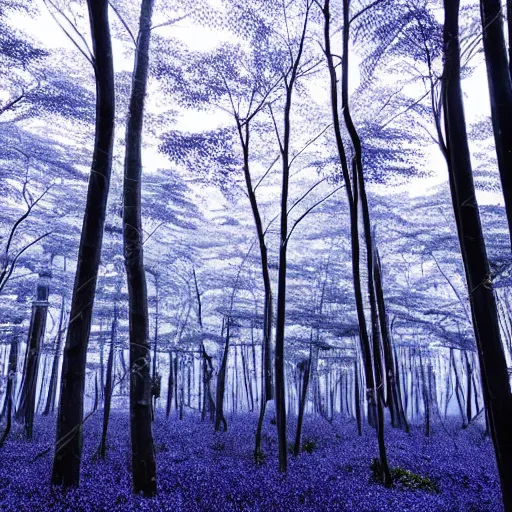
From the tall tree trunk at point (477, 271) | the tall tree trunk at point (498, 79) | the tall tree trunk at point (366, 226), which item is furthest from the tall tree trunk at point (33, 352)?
the tall tree trunk at point (498, 79)

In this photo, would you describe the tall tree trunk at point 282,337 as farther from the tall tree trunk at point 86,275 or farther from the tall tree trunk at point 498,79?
the tall tree trunk at point 498,79

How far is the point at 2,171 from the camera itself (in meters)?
10.2

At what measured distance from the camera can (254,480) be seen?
546 centimetres

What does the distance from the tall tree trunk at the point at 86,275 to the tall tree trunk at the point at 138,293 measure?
36 cm

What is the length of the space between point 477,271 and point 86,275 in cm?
399

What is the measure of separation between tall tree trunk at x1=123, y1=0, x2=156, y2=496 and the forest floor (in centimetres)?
39

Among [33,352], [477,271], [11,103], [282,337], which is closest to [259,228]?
[282,337]

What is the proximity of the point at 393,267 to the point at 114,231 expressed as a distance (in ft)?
42.0

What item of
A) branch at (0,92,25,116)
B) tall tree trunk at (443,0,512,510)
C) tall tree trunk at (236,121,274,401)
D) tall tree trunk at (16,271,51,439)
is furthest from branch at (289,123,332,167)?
tall tree trunk at (16,271,51,439)

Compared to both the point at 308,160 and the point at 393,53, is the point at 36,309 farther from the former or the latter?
the point at 393,53

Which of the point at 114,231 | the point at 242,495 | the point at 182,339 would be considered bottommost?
the point at 242,495

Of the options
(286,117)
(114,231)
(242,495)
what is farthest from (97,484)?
(114,231)

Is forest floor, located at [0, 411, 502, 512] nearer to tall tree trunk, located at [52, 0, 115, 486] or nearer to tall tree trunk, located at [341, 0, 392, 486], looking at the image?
tall tree trunk, located at [52, 0, 115, 486]

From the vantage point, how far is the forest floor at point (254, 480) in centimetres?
416
